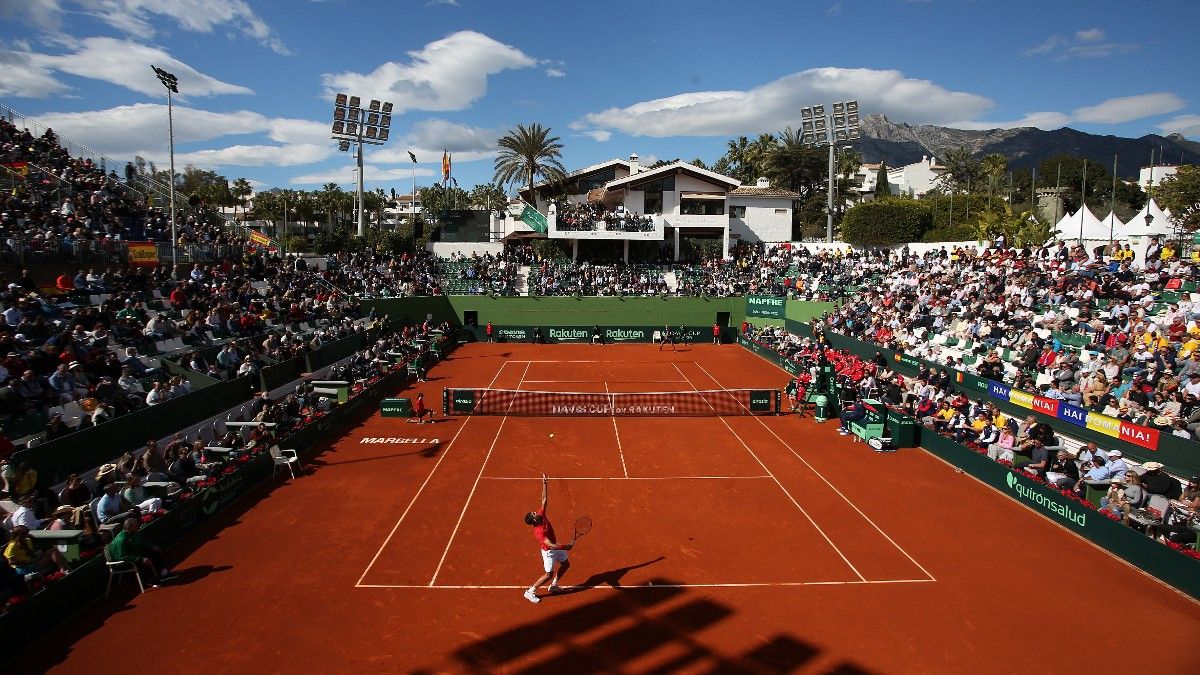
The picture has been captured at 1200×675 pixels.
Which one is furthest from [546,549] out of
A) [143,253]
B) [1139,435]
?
[143,253]

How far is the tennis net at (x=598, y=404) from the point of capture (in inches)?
949

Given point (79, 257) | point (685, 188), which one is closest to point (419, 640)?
point (79, 257)

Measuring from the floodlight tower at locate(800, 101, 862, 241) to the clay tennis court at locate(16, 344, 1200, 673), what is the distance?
3662cm

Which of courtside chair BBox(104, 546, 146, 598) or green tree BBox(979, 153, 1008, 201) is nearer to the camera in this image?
courtside chair BBox(104, 546, 146, 598)

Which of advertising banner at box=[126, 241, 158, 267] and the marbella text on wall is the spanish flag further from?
the marbella text on wall

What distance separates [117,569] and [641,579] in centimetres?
896

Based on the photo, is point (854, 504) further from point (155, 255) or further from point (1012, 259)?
point (155, 255)

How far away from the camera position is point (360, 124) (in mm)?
50156

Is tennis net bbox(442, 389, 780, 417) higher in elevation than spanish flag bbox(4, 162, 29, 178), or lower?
lower

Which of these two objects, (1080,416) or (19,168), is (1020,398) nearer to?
(1080,416)

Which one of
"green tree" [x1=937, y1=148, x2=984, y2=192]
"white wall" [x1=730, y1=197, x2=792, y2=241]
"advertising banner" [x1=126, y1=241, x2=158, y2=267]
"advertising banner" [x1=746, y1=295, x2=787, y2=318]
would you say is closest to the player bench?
"advertising banner" [x1=746, y1=295, x2=787, y2=318]

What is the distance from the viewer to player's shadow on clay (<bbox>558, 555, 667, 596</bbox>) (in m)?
11.5

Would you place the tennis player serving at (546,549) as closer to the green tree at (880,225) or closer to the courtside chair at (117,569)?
the courtside chair at (117,569)

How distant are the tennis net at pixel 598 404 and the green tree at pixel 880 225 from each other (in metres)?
32.0
